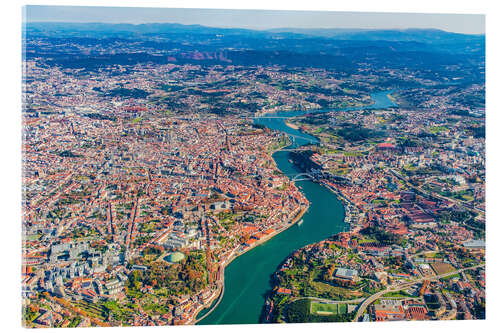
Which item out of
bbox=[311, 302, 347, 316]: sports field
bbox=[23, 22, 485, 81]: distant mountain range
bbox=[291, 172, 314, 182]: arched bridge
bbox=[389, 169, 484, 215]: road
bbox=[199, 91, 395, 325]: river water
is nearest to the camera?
bbox=[311, 302, 347, 316]: sports field

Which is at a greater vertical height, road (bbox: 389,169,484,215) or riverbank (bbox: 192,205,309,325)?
road (bbox: 389,169,484,215)

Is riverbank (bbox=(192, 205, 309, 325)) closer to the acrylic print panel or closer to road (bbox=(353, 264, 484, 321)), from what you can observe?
the acrylic print panel

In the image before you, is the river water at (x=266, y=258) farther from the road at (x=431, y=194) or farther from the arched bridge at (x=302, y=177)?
the road at (x=431, y=194)

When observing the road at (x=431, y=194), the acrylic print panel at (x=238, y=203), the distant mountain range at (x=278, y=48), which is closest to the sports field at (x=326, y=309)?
the acrylic print panel at (x=238, y=203)

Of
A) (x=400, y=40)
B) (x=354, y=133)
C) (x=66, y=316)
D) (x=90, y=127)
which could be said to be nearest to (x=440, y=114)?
(x=354, y=133)

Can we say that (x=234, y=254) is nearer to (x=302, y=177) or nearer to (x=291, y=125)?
(x=302, y=177)

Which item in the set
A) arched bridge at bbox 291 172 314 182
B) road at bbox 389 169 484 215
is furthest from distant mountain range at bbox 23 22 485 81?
arched bridge at bbox 291 172 314 182
